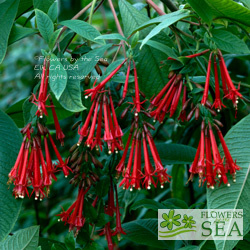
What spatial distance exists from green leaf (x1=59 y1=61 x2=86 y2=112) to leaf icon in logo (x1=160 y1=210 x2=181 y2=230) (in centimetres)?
38

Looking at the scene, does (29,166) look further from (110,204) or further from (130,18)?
(130,18)

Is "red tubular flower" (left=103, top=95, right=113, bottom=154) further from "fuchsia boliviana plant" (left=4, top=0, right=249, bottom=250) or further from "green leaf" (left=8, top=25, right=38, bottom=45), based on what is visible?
"green leaf" (left=8, top=25, right=38, bottom=45)

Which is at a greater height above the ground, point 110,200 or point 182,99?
point 182,99

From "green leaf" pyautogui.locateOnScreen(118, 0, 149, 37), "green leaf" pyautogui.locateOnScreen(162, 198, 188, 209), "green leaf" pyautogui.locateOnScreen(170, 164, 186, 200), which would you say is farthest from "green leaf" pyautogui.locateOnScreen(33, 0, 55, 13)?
"green leaf" pyautogui.locateOnScreen(170, 164, 186, 200)

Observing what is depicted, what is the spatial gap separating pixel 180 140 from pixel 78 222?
25.3 inches

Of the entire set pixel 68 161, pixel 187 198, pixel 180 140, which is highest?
pixel 68 161

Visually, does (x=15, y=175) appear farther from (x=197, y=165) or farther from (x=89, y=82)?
(x=197, y=165)

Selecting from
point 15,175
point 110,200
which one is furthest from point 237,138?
point 15,175

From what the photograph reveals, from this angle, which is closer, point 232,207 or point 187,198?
point 232,207

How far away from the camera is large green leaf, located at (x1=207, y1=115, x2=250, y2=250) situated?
2.13ft

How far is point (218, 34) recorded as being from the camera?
683 mm

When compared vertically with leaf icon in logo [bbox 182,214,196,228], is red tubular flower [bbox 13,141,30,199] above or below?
above

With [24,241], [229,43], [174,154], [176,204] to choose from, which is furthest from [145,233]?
[229,43]

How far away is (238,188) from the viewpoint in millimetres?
681
